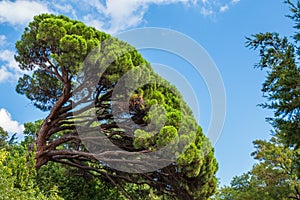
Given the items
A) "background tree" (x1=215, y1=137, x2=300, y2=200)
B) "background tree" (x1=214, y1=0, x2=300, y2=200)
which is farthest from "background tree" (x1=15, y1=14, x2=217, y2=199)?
"background tree" (x1=215, y1=137, x2=300, y2=200)

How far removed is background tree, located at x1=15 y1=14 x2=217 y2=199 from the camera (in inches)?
341

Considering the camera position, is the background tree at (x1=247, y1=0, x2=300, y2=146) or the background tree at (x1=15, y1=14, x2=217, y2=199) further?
the background tree at (x1=15, y1=14, x2=217, y2=199)

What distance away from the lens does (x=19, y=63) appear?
10.5 m

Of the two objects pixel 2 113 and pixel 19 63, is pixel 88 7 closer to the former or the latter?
pixel 19 63

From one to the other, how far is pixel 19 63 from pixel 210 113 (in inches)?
249

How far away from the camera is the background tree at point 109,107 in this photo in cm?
866

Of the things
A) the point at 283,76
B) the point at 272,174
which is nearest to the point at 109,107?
the point at 283,76

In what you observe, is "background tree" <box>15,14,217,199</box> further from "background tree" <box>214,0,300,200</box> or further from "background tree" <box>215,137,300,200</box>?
"background tree" <box>215,137,300,200</box>

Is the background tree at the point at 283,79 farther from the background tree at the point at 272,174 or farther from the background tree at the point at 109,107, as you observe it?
the background tree at the point at 272,174

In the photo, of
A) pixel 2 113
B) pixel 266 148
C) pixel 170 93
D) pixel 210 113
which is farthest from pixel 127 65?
pixel 266 148

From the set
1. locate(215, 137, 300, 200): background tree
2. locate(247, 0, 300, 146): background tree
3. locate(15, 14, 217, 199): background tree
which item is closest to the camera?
locate(247, 0, 300, 146): background tree

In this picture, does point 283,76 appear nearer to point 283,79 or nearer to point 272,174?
point 283,79

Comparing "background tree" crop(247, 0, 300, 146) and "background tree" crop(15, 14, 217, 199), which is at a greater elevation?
"background tree" crop(15, 14, 217, 199)

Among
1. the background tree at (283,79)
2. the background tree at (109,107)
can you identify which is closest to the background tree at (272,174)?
the background tree at (109,107)
